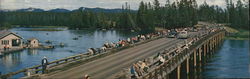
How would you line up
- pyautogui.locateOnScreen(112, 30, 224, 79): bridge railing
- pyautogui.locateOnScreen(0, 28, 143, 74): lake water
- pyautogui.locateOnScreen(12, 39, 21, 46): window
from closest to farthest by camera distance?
pyautogui.locateOnScreen(112, 30, 224, 79): bridge railing < pyautogui.locateOnScreen(0, 28, 143, 74): lake water < pyautogui.locateOnScreen(12, 39, 21, 46): window

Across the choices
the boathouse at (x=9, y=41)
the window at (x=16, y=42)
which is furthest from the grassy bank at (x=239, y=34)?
the boathouse at (x=9, y=41)

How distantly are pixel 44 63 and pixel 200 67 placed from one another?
34654mm


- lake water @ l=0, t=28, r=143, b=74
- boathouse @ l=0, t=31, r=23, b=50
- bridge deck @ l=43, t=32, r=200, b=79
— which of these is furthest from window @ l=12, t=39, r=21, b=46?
bridge deck @ l=43, t=32, r=200, b=79

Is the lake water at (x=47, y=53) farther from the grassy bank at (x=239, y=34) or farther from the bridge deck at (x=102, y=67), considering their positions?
the grassy bank at (x=239, y=34)

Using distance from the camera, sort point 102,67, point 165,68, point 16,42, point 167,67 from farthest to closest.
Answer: point 16,42, point 102,67, point 167,67, point 165,68

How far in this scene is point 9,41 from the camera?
93.8 m

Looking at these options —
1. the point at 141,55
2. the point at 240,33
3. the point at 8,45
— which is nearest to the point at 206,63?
the point at 141,55

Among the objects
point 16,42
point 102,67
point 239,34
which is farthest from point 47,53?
point 239,34

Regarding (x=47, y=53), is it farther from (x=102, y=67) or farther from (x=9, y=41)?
(x=102, y=67)

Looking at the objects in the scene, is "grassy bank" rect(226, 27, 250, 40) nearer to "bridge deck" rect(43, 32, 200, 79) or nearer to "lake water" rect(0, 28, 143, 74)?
"lake water" rect(0, 28, 143, 74)

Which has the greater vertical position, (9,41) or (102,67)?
(102,67)

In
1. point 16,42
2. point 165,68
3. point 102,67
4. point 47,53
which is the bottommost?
point 47,53

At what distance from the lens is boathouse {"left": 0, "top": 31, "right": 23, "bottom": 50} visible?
300ft

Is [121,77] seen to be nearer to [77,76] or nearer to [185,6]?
[77,76]
